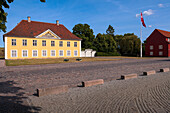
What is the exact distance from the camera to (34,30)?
35.6 m

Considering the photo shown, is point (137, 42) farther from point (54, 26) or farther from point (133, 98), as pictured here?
point (133, 98)

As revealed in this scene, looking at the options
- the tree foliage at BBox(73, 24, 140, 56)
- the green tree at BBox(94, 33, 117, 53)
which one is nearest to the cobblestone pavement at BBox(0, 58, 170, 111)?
the tree foliage at BBox(73, 24, 140, 56)

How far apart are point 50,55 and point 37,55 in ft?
10.6

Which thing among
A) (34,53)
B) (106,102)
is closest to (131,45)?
(34,53)

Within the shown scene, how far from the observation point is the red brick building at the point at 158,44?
160 feet

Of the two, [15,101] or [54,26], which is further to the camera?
[54,26]

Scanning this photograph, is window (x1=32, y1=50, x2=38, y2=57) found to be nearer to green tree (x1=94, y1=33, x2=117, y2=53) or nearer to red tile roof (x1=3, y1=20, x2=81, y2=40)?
red tile roof (x1=3, y1=20, x2=81, y2=40)

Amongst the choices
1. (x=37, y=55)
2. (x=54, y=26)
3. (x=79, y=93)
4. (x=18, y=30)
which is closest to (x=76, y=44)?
(x=54, y=26)

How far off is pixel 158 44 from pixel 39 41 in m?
41.6

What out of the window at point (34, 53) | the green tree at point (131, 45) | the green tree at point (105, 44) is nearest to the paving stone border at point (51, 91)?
the window at point (34, 53)

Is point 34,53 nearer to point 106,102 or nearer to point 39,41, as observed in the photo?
point 39,41

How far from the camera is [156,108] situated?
4191 millimetres

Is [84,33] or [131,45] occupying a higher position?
[84,33]

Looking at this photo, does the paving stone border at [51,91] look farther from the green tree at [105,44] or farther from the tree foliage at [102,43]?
the green tree at [105,44]
